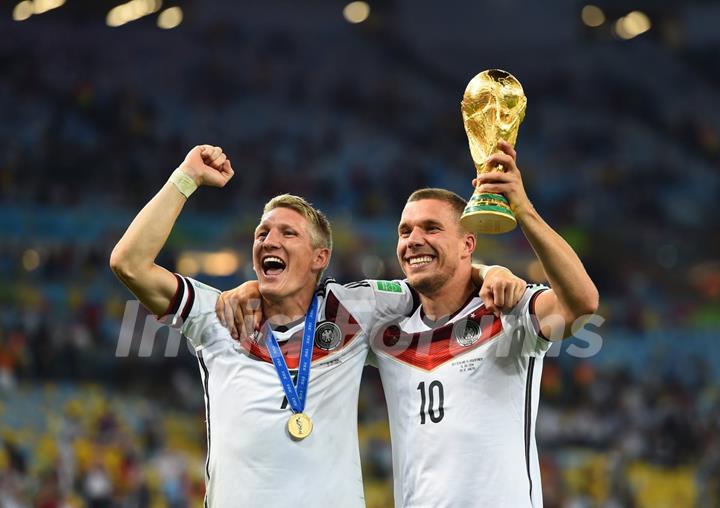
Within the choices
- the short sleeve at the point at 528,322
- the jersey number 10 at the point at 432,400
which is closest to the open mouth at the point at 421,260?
the short sleeve at the point at 528,322

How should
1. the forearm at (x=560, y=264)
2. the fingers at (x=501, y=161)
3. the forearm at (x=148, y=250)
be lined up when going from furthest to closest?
the forearm at (x=148, y=250) → the fingers at (x=501, y=161) → the forearm at (x=560, y=264)

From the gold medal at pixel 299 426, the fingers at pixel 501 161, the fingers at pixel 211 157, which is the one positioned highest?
the fingers at pixel 211 157

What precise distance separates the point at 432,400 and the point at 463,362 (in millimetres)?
Answer: 190

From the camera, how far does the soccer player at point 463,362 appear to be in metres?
3.62

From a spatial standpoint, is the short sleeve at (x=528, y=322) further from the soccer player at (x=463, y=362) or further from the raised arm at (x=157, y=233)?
the raised arm at (x=157, y=233)

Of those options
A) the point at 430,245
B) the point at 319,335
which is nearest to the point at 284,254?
the point at 319,335

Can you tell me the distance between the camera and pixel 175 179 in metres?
3.88

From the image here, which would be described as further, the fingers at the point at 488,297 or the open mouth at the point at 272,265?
the open mouth at the point at 272,265

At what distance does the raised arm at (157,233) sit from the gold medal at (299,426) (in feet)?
2.17

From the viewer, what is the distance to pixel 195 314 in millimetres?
4023

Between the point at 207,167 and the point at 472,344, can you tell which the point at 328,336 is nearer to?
the point at 472,344

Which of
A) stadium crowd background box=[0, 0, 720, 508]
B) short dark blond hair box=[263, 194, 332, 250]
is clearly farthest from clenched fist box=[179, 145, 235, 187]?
stadium crowd background box=[0, 0, 720, 508]

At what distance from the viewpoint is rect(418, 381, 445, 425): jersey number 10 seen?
3.86 metres

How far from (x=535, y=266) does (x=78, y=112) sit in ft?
25.1
